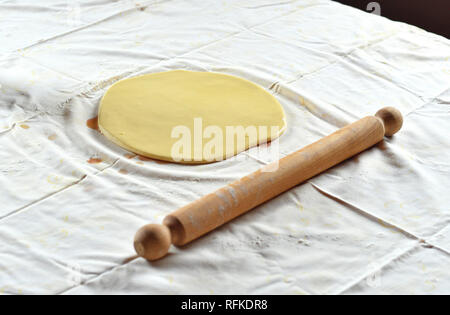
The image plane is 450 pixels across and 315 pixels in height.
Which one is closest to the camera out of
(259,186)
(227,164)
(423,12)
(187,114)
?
(259,186)

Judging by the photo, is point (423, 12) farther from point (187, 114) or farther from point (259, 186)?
point (259, 186)

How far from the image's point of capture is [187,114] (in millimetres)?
1546

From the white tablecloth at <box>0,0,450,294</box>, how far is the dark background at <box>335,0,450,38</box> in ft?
Result: 2.41

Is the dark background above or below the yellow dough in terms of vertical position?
below

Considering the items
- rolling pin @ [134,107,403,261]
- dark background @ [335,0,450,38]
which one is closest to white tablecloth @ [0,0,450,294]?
rolling pin @ [134,107,403,261]

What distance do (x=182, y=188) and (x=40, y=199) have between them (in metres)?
0.30

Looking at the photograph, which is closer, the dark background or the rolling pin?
the rolling pin

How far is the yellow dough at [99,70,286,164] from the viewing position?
4.69ft

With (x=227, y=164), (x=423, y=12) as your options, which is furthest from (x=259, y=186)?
(x=423, y=12)

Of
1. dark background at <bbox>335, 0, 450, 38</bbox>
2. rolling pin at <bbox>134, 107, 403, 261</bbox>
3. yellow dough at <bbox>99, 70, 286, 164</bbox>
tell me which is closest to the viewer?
rolling pin at <bbox>134, 107, 403, 261</bbox>

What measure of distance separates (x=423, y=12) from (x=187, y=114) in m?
1.69

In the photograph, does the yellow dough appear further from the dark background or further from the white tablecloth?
the dark background

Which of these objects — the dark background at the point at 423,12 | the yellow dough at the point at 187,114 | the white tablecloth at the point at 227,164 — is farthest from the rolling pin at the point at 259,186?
the dark background at the point at 423,12
